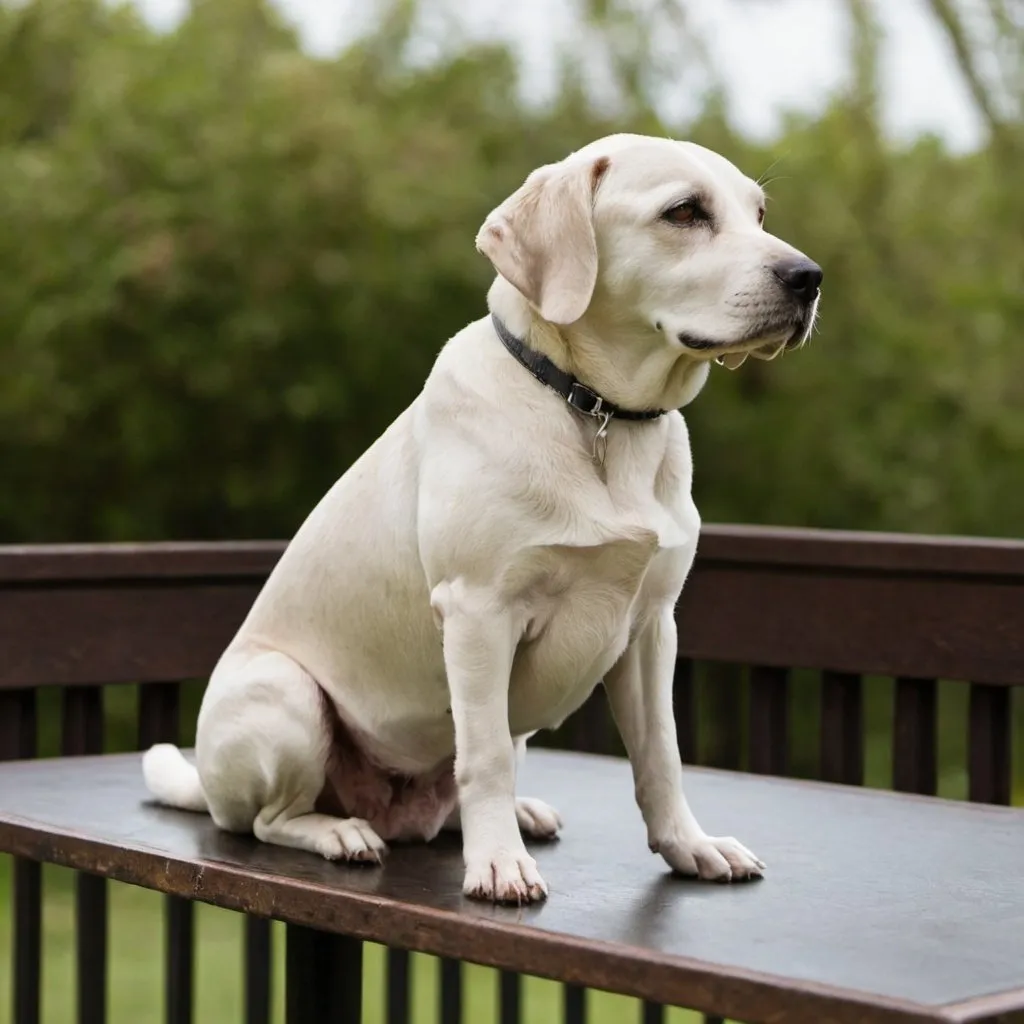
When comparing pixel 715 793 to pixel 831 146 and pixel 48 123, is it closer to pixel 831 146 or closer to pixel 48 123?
pixel 831 146

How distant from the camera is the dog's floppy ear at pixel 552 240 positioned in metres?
1.71

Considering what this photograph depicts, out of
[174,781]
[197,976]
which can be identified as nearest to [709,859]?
[174,781]

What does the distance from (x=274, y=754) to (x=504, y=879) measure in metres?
0.37

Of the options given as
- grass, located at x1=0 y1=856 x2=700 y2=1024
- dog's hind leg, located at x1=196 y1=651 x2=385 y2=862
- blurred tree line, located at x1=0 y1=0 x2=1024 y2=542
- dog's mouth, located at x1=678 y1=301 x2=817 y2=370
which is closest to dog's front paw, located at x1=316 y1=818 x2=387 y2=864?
dog's hind leg, located at x1=196 y1=651 x2=385 y2=862

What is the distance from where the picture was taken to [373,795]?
2029 millimetres

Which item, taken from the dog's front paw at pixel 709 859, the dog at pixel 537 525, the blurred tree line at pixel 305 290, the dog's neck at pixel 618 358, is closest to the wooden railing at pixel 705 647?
the dog at pixel 537 525

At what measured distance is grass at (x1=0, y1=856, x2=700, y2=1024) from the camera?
5.50m

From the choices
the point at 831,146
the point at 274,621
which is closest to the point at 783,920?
the point at 274,621

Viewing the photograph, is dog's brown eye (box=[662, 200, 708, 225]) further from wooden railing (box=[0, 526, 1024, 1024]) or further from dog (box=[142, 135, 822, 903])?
wooden railing (box=[0, 526, 1024, 1024])

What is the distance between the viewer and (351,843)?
1.87 metres

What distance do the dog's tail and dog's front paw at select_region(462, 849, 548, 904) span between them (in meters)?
0.59

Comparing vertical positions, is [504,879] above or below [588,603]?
below

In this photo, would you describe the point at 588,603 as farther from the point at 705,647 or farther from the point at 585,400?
the point at 705,647

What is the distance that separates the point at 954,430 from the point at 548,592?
14.1 feet
